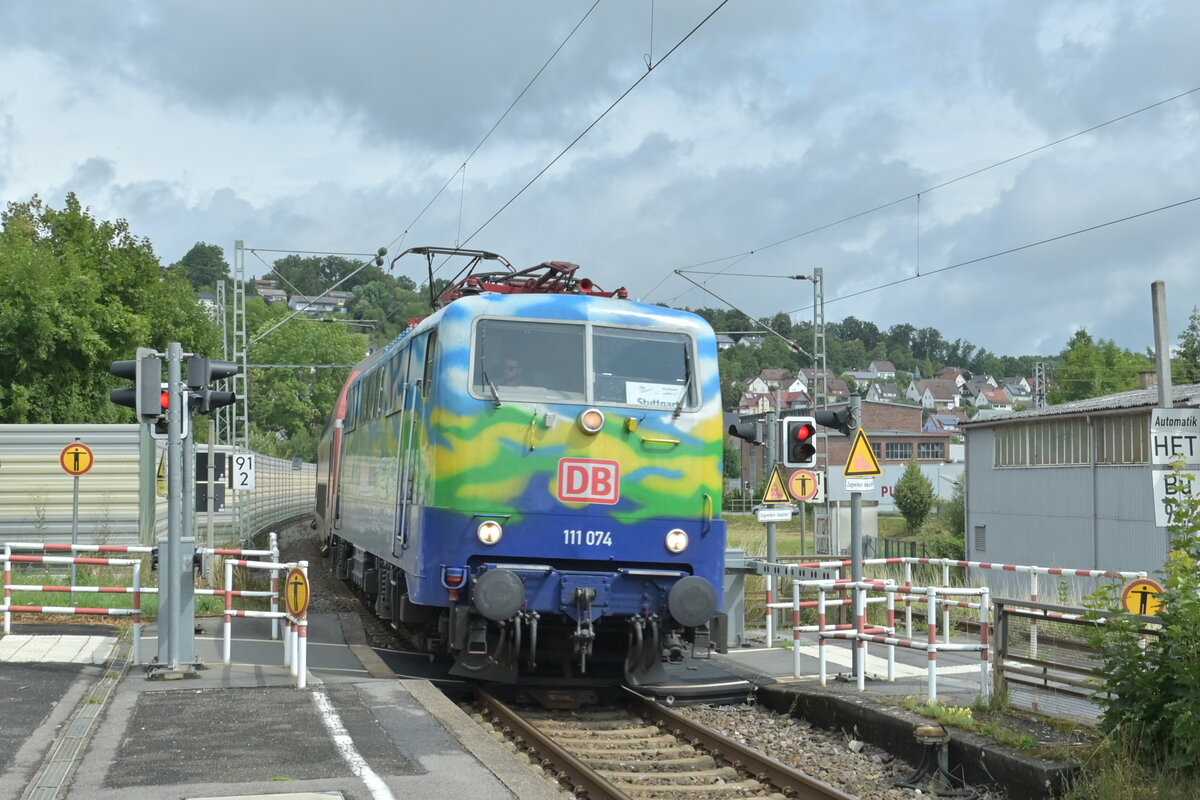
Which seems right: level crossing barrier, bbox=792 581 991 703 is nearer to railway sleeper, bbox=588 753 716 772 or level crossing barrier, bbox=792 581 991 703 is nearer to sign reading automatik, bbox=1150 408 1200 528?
sign reading automatik, bbox=1150 408 1200 528

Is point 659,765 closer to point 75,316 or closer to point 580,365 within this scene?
point 580,365

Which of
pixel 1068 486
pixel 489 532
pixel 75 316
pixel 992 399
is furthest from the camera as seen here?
pixel 992 399

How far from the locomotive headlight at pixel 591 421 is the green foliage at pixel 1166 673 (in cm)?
435

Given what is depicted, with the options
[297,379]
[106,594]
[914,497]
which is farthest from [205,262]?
[106,594]

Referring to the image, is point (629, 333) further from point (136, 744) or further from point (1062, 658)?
point (136, 744)

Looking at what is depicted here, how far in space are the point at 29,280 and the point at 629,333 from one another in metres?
22.9

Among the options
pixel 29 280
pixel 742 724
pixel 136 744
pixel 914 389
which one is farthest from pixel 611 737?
pixel 914 389

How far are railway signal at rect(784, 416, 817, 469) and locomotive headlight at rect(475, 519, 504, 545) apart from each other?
11.9 ft

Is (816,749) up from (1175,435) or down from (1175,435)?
down

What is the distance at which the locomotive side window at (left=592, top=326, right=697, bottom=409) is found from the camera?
1177 centimetres

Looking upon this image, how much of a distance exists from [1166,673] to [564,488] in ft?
16.2

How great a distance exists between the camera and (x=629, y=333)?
39.4 feet

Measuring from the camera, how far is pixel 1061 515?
37250 mm

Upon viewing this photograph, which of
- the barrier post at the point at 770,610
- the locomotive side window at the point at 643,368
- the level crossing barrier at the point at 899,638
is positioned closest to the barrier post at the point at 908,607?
the level crossing barrier at the point at 899,638
